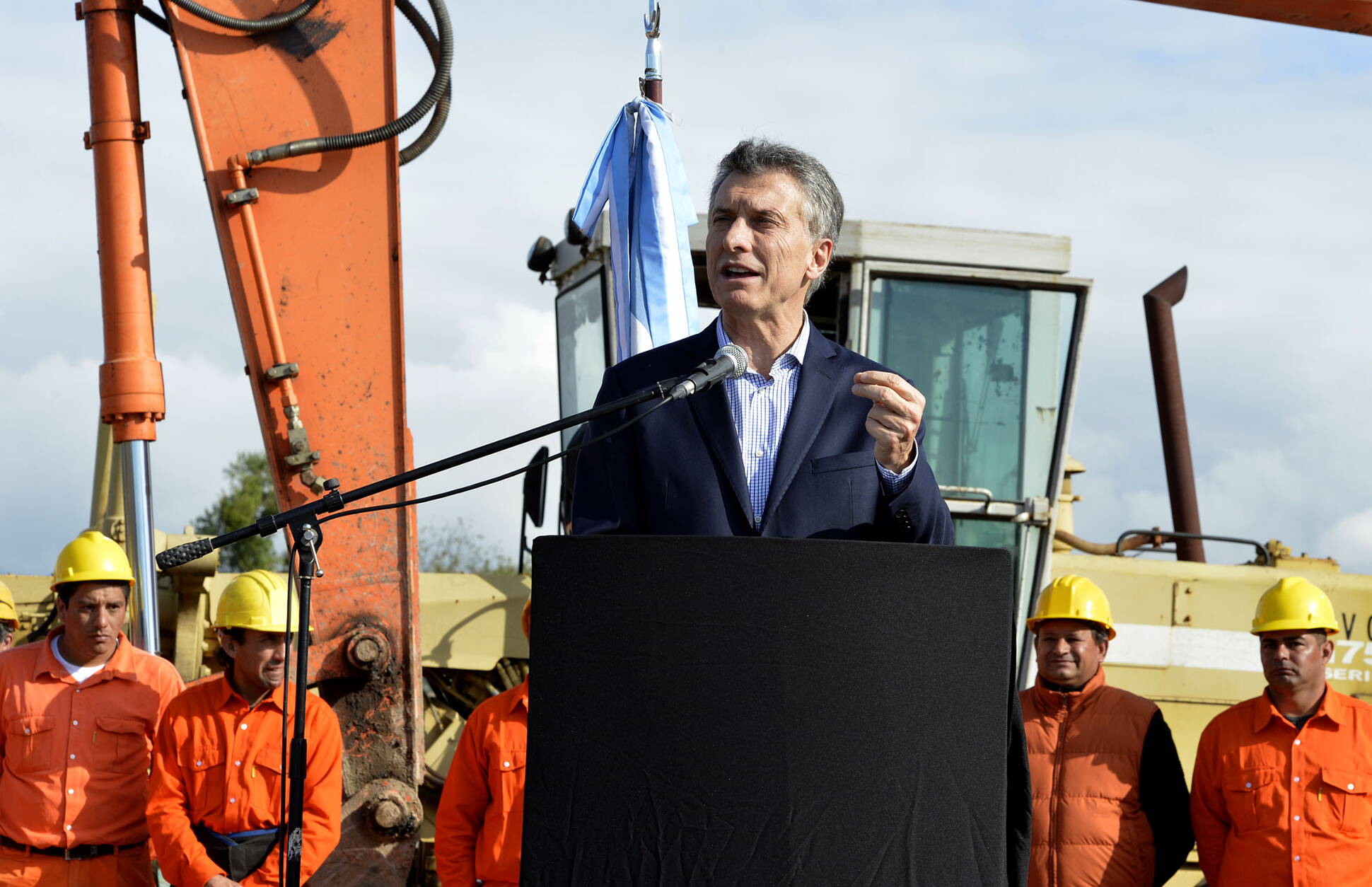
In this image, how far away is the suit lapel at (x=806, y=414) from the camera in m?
2.08

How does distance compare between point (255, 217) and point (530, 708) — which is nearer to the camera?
point (530, 708)

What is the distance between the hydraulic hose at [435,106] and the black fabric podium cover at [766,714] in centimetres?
355

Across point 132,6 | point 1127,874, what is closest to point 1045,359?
point 1127,874

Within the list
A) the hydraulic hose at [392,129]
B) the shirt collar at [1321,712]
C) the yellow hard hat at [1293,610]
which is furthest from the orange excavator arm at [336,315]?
the yellow hard hat at [1293,610]

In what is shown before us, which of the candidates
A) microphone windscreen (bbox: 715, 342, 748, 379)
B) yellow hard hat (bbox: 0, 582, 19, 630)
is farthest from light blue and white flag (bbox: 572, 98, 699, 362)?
yellow hard hat (bbox: 0, 582, 19, 630)

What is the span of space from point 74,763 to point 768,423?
3106 millimetres

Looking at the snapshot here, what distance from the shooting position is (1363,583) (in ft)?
25.4

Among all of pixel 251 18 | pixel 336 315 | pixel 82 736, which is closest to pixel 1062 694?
pixel 336 315

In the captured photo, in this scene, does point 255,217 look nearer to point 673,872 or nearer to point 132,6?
point 132,6

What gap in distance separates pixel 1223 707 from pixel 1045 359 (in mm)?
2296

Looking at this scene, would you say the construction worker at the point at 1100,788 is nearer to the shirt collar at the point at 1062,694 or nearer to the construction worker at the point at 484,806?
the shirt collar at the point at 1062,694

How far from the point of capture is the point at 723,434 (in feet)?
6.96

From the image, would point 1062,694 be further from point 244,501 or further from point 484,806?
point 244,501

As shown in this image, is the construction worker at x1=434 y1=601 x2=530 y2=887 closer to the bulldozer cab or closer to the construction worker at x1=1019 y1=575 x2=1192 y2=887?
the construction worker at x1=1019 y1=575 x2=1192 y2=887
